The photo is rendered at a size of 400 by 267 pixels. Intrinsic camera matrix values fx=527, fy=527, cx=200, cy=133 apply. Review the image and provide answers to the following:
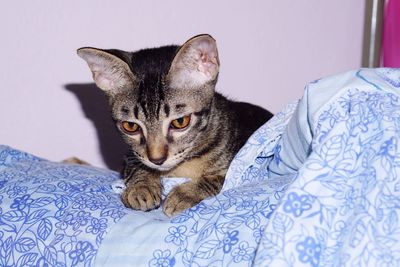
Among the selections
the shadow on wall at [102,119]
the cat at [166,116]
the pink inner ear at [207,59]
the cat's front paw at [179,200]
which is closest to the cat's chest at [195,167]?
the cat at [166,116]

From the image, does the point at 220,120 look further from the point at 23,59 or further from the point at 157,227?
the point at 23,59

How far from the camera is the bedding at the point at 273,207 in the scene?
0.89 metres

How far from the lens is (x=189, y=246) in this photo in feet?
3.53

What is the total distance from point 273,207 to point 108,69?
0.66 m

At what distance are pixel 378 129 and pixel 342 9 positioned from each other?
50.9 inches

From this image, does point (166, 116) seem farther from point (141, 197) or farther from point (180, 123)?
point (141, 197)

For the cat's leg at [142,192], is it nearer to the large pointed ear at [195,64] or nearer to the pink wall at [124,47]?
→ the large pointed ear at [195,64]

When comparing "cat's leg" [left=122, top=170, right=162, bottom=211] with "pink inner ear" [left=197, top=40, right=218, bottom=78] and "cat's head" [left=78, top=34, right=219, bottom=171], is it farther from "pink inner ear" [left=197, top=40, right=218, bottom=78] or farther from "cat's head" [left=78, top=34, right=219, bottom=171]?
"pink inner ear" [left=197, top=40, right=218, bottom=78]

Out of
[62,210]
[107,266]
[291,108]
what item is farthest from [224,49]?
[107,266]

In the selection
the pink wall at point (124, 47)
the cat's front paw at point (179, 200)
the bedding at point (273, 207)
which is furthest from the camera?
the pink wall at point (124, 47)

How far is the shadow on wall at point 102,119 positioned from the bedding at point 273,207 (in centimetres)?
51

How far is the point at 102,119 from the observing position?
197 centimetres

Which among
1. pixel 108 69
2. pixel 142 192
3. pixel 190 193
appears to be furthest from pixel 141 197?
pixel 108 69

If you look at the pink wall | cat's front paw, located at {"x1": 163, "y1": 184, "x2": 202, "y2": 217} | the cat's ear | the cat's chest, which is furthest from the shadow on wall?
cat's front paw, located at {"x1": 163, "y1": 184, "x2": 202, "y2": 217}
